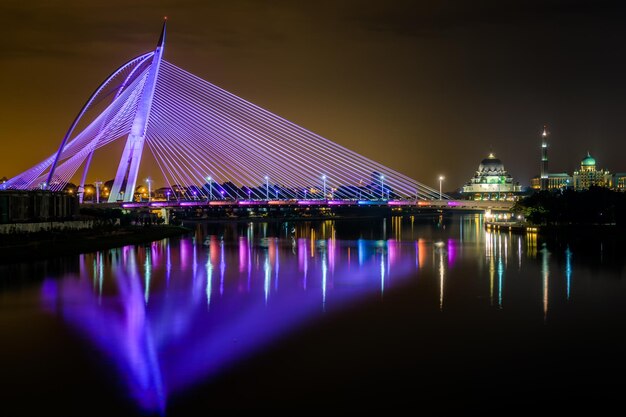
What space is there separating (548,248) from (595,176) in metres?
141

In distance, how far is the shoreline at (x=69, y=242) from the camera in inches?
1101

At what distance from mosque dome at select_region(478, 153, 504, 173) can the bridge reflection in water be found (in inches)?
5265

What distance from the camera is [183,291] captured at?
66.6 ft

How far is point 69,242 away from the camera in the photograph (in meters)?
33.0

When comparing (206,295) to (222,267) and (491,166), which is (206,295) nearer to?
(222,267)

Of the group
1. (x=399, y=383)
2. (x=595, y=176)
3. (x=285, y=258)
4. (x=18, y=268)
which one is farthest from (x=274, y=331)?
(x=595, y=176)

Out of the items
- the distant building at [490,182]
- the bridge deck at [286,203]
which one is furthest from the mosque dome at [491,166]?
the bridge deck at [286,203]

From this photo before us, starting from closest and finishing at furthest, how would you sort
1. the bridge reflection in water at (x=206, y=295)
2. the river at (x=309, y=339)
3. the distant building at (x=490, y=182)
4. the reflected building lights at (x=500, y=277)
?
the river at (x=309, y=339) < the bridge reflection in water at (x=206, y=295) < the reflected building lights at (x=500, y=277) < the distant building at (x=490, y=182)

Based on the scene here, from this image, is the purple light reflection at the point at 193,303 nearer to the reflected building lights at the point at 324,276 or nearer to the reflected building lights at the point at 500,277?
the reflected building lights at the point at 324,276

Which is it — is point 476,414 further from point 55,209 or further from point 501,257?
A: point 55,209

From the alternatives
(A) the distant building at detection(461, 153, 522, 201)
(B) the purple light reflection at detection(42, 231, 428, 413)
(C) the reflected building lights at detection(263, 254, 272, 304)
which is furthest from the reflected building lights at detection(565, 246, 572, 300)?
(A) the distant building at detection(461, 153, 522, 201)

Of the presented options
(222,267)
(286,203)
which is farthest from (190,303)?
(286,203)

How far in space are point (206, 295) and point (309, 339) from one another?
20.5ft

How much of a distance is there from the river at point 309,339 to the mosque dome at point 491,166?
14396 centimetres
